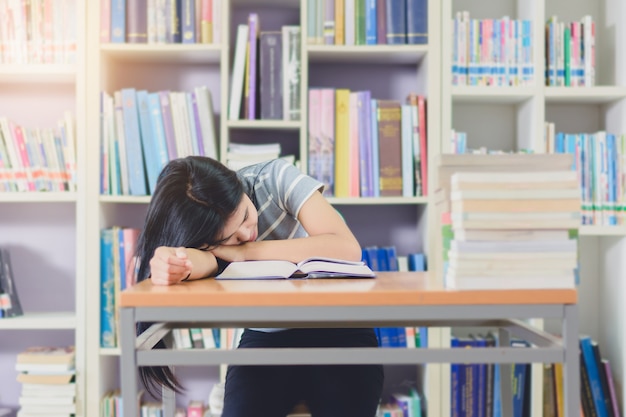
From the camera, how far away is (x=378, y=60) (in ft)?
8.50

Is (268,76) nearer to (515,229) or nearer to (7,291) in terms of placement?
(7,291)

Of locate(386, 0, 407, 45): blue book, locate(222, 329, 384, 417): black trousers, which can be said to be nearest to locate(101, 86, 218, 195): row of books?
locate(386, 0, 407, 45): blue book

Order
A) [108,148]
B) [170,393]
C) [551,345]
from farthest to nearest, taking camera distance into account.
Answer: [108,148], [170,393], [551,345]

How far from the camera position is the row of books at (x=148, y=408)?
241cm

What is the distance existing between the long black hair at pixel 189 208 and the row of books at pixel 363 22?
43.3 inches

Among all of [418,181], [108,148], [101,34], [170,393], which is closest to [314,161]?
[418,181]

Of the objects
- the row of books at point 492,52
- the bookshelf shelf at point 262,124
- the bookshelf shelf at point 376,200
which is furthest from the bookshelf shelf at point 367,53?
the bookshelf shelf at point 376,200

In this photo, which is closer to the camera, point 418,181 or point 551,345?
point 551,345

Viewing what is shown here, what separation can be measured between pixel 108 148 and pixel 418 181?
1.08 metres

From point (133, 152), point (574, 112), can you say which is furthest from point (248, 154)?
point (574, 112)

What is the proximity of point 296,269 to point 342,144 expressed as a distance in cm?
111

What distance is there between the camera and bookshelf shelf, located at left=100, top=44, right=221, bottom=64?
7.86ft

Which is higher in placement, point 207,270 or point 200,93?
point 200,93

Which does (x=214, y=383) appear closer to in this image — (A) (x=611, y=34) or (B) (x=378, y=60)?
(B) (x=378, y=60)
